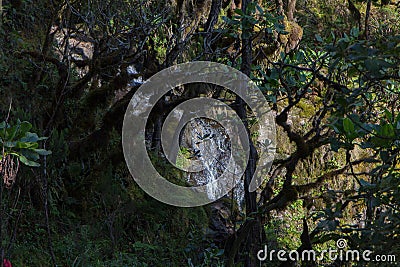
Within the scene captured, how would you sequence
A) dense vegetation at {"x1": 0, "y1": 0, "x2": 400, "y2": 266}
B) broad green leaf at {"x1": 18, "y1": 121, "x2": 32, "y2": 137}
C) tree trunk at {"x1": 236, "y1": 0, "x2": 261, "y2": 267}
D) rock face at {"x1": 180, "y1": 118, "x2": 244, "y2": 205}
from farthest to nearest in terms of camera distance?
rock face at {"x1": 180, "y1": 118, "x2": 244, "y2": 205} < tree trunk at {"x1": 236, "y1": 0, "x2": 261, "y2": 267} < dense vegetation at {"x1": 0, "y1": 0, "x2": 400, "y2": 266} < broad green leaf at {"x1": 18, "y1": 121, "x2": 32, "y2": 137}

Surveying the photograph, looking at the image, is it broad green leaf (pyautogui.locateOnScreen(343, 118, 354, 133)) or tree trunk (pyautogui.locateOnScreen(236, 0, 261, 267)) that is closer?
broad green leaf (pyautogui.locateOnScreen(343, 118, 354, 133))

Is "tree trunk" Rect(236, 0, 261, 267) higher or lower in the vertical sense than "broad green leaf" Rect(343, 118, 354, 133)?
higher

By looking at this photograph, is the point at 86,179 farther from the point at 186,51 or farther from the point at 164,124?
the point at 186,51

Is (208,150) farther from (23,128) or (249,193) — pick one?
(23,128)

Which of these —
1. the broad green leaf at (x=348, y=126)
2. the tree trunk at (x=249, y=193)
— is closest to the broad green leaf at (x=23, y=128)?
the broad green leaf at (x=348, y=126)

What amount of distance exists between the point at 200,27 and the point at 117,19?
1519 millimetres

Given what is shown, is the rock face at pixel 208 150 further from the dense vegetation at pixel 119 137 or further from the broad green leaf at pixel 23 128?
the broad green leaf at pixel 23 128

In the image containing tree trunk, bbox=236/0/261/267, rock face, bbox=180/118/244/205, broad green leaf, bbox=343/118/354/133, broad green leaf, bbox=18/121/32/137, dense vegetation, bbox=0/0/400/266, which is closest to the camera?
broad green leaf, bbox=343/118/354/133

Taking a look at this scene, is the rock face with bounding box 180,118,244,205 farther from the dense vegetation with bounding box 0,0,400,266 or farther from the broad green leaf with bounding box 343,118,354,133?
the broad green leaf with bounding box 343,118,354,133

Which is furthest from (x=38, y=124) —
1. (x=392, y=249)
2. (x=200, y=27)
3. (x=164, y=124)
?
(x=392, y=249)

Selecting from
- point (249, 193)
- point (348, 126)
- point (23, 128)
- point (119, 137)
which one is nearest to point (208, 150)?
point (119, 137)

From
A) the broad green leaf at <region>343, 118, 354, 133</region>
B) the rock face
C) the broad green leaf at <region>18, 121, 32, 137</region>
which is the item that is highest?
the rock face

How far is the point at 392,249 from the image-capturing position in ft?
7.53

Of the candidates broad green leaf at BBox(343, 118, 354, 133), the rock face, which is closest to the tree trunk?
the rock face
